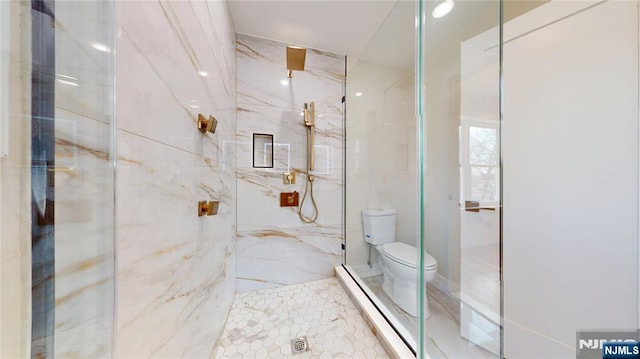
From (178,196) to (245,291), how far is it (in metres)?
1.32

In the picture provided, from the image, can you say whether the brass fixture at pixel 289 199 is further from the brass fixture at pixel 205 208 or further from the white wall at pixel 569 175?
the white wall at pixel 569 175

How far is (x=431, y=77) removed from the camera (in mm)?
1278

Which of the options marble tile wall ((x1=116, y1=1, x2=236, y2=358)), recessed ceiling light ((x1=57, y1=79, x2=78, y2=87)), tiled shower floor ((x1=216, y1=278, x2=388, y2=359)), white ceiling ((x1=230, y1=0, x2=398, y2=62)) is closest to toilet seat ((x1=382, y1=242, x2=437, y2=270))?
tiled shower floor ((x1=216, y1=278, x2=388, y2=359))

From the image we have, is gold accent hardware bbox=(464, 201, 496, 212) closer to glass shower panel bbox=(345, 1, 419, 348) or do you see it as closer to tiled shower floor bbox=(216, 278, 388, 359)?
glass shower panel bbox=(345, 1, 419, 348)

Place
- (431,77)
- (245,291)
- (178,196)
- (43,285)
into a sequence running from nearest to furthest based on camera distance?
Result: 1. (43,285)
2. (178,196)
3. (431,77)
4. (245,291)

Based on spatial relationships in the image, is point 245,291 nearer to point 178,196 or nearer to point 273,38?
point 178,196

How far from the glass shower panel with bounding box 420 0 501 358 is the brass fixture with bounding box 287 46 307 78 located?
83 cm

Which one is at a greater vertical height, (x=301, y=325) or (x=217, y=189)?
(x=217, y=189)

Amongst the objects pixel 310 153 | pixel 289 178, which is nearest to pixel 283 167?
pixel 289 178

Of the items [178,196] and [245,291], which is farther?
[245,291]

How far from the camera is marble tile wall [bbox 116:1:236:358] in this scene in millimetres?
457

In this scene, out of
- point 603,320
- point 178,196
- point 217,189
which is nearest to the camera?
point 178,196

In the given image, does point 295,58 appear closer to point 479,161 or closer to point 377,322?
point 479,161

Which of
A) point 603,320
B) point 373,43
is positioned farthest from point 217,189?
point 603,320
